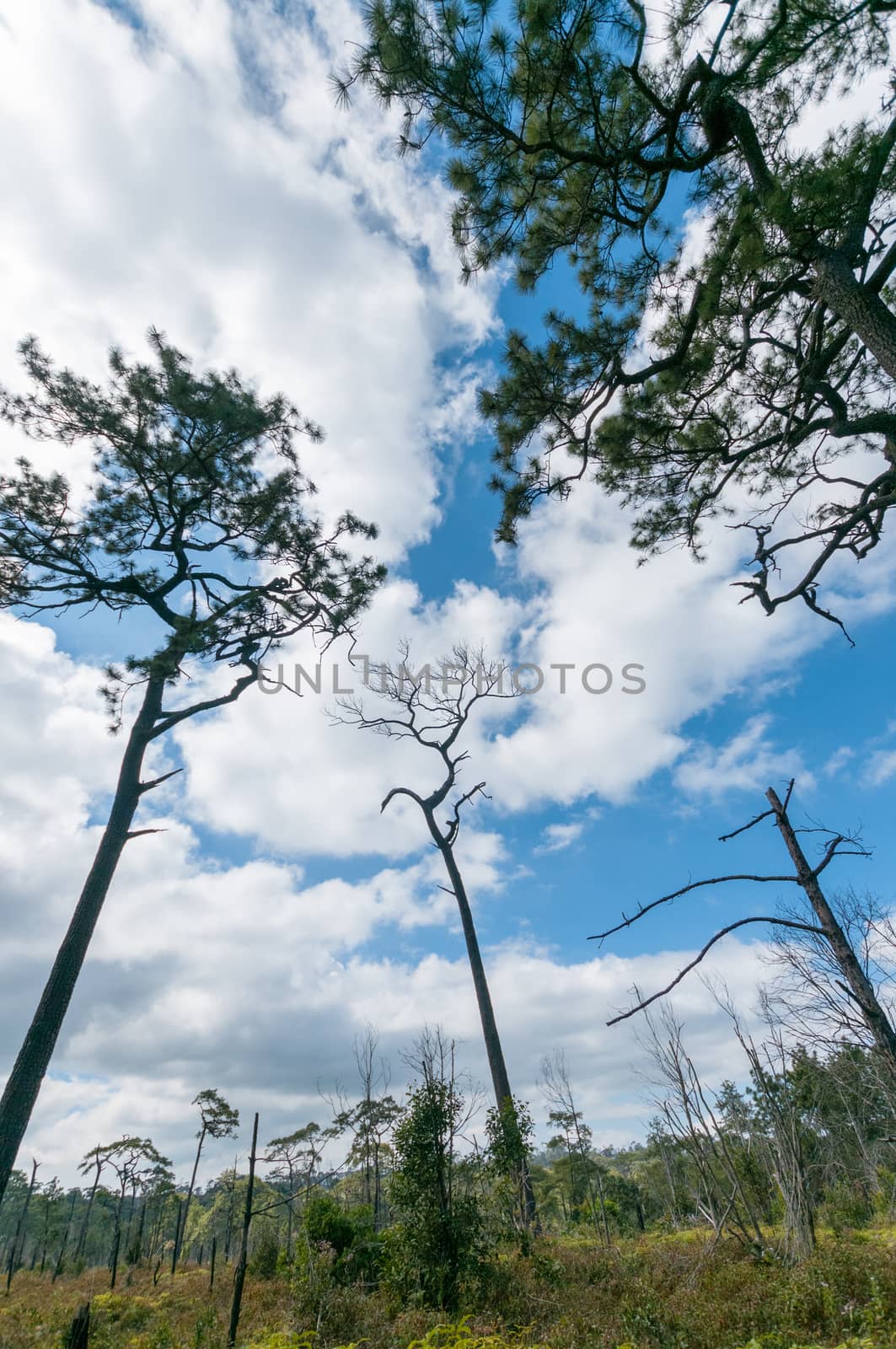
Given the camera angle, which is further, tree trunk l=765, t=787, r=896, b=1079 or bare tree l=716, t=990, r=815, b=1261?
bare tree l=716, t=990, r=815, b=1261

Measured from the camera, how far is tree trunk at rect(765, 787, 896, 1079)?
7.88ft

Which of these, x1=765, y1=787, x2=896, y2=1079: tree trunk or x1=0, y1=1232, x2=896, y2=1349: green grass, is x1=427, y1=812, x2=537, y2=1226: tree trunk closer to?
x1=0, y1=1232, x2=896, y2=1349: green grass

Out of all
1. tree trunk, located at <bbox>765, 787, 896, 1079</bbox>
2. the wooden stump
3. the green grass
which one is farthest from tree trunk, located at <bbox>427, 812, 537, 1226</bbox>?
tree trunk, located at <bbox>765, 787, 896, 1079</bbox>

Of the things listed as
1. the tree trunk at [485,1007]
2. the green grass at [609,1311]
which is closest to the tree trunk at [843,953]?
the green grass at [609,1311]

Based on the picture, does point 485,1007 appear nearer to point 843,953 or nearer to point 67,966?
point 67,966

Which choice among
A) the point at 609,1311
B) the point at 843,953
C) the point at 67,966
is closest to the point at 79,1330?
the point at 67,966

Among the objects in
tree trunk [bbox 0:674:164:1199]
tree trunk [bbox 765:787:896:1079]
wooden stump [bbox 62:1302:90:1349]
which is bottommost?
wooden stump [bbox 62:1302:90:1349]

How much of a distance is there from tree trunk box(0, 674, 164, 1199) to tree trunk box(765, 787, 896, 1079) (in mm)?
6846

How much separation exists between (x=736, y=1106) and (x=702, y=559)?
32.0ft

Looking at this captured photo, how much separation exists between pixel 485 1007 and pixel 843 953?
10.2 m

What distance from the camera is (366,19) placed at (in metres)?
3.54

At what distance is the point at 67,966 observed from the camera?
634 centimetres

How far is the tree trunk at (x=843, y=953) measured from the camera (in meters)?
2.40

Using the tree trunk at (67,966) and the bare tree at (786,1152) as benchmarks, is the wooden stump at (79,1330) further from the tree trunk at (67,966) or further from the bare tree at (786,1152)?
the bare tree at (786,1152)
